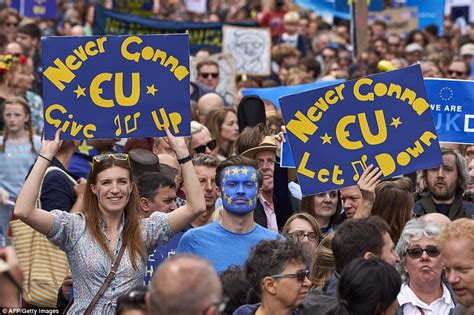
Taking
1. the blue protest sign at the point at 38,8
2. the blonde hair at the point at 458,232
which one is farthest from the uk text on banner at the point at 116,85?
the blue protest sign at the point at 38,8

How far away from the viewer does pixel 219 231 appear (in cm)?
806

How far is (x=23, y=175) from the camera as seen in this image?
36.4 ft

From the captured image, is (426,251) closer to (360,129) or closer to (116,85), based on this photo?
(360,129)

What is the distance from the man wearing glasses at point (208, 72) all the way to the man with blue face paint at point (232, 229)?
23.0 ft

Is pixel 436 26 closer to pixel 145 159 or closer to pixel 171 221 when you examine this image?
pixel 145 159

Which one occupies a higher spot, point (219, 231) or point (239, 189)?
point (239, 189)

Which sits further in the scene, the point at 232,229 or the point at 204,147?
the point at 204,147

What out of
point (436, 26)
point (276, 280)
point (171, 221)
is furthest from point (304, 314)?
point (436, 26)

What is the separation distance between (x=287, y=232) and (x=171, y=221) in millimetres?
1132

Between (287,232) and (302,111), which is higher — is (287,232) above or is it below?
below

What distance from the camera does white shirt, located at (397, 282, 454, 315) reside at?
7.20m

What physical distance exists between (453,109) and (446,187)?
2.68 feet

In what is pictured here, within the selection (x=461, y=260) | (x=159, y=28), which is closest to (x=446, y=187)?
(x=461, y=260)

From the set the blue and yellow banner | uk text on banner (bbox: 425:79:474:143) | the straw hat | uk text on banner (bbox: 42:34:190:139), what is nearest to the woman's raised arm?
uk text on banner (bbox: 42:34:190:139)
